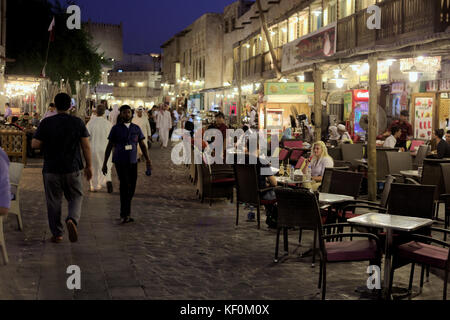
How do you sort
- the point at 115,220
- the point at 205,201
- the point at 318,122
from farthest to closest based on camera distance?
the point at 318,122 → the point at 205,201 → the point at 115,220

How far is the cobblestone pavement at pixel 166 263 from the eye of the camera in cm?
620

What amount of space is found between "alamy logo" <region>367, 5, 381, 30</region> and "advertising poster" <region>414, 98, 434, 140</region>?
178 inches

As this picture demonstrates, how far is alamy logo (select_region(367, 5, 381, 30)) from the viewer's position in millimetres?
14227

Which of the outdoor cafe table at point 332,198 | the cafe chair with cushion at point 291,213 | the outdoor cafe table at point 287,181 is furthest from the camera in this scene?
the outdoor cafe table at point 287,181

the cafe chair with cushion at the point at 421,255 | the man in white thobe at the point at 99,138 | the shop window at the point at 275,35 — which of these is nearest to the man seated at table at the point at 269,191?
the cafe chair with cushion at the point at 421,255

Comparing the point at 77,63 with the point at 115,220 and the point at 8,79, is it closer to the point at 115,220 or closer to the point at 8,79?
the point at 8,79

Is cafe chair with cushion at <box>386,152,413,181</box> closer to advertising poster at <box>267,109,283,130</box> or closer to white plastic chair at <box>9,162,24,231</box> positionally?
white plastic chair at <box>9,162,24,231</box>

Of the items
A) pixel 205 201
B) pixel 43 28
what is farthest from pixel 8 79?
pixel 205 201

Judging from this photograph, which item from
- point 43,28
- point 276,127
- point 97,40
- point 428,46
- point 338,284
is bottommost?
point 338,284

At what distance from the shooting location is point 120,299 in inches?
229

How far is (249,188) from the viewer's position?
32.0 feet

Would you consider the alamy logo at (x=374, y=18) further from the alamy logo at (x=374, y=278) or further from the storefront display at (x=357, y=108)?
the alamy logo at (x=374, y=278)

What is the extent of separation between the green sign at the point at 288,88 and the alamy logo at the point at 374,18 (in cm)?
695

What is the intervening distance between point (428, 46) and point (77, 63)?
2648cm
